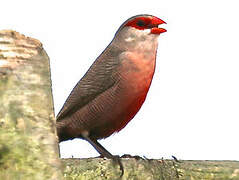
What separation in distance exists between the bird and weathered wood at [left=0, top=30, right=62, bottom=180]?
271cm

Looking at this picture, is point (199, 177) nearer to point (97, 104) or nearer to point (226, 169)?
point (226, 169)

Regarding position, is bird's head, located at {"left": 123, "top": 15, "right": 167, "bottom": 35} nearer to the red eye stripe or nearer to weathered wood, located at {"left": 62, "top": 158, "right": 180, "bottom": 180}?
the red eye stripe

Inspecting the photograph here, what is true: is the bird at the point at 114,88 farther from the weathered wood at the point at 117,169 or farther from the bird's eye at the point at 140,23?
the weathered wood at the point at 117,169

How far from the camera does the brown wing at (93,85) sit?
8234mm

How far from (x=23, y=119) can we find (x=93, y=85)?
10.5 ft

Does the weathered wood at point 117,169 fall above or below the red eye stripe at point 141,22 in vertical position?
below

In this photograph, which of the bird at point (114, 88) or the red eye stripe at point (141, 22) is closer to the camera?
the bird at point (114, 88)

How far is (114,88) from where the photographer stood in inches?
320

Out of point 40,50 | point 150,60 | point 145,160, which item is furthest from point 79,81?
point 40,50

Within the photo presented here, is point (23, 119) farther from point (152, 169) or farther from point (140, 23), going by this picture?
point (140, 23)

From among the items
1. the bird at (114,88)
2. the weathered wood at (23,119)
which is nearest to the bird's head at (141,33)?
the bird at (114,88)

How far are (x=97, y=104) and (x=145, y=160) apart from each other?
143 cm

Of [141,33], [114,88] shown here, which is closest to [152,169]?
[114,88]

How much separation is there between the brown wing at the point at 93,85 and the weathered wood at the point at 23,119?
2989 mm
